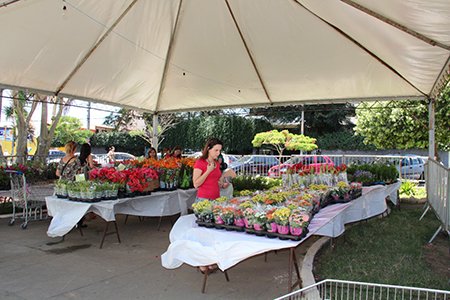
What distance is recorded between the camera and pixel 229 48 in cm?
782

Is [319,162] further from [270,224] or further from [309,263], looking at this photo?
[270,224]

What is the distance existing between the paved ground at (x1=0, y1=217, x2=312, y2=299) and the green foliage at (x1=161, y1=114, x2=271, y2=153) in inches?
971

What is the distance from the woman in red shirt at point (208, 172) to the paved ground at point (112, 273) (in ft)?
3.23

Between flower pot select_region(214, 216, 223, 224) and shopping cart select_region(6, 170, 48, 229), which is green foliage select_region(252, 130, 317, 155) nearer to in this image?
shopping cart select_region(6, 170, 48, 229)

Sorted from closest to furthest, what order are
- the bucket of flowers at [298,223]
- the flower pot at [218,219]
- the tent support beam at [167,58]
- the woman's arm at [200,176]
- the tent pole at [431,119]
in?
the bucket of flowers at [298,223] < the flower pot at [218,219] < the woman's arm at [200,176] < the tent support beam at [167,58] < the tent pole at [431,119]

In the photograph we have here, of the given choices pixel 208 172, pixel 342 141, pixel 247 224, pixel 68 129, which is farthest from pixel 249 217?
pixel 68 129

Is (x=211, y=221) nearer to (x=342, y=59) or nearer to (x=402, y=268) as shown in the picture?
(x=402, y=268)

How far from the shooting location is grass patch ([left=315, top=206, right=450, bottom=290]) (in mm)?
4246

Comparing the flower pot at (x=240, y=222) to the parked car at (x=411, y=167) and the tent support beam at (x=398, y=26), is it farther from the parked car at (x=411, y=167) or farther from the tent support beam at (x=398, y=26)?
the parked car at (x=411, y=167)

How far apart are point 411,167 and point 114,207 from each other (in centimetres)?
1188

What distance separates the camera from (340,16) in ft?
18.9

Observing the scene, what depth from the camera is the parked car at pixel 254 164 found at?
58.0ft

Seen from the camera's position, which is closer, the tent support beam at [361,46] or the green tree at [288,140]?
the tent support beam at [361,46]

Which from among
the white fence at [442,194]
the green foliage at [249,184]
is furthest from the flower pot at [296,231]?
the green foliage at [249,184]
